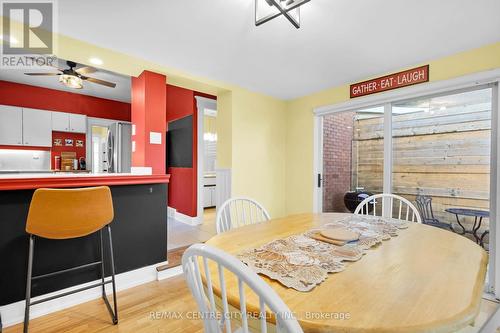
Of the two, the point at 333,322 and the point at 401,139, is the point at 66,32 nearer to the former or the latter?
the point at 333,322

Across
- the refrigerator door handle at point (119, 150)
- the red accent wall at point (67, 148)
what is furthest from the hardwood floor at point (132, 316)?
the red accent wall at point (67, 148)

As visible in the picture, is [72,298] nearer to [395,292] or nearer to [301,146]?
[395,292]

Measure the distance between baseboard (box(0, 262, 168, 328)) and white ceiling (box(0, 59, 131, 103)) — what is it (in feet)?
9.72

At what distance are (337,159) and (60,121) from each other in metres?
5.24

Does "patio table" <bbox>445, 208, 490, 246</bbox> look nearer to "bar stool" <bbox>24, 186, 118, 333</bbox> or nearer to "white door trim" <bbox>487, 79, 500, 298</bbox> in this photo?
"white door trim" <bbox>487, 79, 500, 298</bbox>

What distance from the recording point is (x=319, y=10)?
166cm

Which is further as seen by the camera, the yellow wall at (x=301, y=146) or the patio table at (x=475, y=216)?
the yellow wall at (x=301, y=146)

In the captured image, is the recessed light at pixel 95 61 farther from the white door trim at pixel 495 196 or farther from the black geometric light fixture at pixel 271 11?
the white door trim at pixel 495 196

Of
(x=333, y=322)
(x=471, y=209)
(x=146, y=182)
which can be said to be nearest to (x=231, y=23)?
(x=146, y=182)

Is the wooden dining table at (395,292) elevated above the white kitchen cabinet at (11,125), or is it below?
below

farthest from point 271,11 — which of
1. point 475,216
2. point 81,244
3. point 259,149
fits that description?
point 475,216

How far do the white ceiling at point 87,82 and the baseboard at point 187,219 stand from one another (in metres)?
2.67

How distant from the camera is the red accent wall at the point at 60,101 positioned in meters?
4.16

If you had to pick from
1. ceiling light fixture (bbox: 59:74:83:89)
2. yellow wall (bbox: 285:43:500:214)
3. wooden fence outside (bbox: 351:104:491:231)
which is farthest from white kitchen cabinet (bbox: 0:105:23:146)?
wooden fence outside (bbox: 351:104:491:231)
